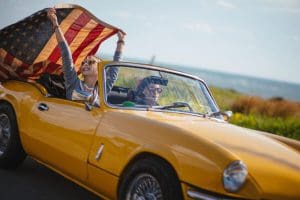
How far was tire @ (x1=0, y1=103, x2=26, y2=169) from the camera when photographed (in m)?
6.02

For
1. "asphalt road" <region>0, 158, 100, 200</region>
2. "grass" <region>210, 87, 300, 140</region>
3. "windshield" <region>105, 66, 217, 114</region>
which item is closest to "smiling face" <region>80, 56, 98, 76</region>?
"windshield" <region>105, 66, 217, 114</region>

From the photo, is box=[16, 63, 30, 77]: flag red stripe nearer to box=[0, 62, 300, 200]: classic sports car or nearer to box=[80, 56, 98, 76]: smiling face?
box=[0, 62, 300, 200]: classic sports car

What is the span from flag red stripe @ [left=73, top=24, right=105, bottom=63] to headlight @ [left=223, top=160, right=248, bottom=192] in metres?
4.37

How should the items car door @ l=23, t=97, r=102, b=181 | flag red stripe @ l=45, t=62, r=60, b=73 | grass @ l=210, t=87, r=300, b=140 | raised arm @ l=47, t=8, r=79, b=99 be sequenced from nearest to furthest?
car door @ l=23, t=97, r=102, b=181 < raised arm @ l=47, t=8, r=79, b=99 < flag red stripe @ l=45, t=62, r=60, b=73 < grass @ l=210, t=87, r=300, b=140

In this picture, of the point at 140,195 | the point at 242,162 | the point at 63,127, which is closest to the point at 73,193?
the point at 63,127

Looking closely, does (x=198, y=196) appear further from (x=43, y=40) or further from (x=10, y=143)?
Answer: (x=43, y=40)

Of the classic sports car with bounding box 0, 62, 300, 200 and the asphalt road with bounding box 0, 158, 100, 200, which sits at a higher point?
the classic sports car with bounding box 0, 62, 300, 200

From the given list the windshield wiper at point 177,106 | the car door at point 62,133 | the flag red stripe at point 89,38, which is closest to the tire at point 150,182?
the car door at point 62,133

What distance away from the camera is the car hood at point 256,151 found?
368 cm

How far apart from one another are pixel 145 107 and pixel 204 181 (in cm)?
157

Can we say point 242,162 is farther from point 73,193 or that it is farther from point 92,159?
point 73,193

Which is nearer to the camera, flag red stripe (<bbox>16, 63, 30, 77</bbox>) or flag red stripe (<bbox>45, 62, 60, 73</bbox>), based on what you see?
flag red stripe (<bbox>16, 63, 30, 77</bbox>)

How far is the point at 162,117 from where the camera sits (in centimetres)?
455

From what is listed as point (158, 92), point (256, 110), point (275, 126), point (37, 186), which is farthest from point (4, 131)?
point (256, 110)
